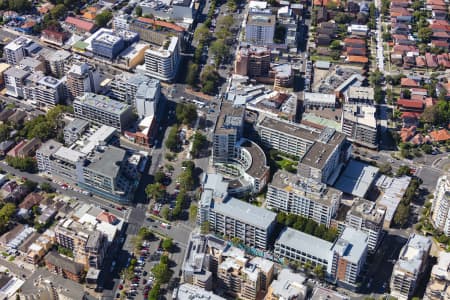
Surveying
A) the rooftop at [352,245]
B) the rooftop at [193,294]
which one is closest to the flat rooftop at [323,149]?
the rooftop at [352,245]

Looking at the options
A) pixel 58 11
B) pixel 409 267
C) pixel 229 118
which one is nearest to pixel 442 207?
pixel 409 267

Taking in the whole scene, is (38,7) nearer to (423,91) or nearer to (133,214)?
(133,214)

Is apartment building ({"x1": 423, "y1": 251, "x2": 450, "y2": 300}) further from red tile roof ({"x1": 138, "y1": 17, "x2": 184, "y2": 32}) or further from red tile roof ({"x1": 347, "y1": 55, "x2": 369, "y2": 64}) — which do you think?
red tile roof ({"x1": 138, "y1": 17, "x2": 184, "y2": 32})

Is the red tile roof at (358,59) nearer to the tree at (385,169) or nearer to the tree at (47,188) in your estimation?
the tree at (385,169)

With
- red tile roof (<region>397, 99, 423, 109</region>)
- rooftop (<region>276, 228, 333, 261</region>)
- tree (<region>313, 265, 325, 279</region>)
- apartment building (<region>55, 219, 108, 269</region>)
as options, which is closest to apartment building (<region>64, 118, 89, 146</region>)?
apartment building (<region>55, 219, 108, 269</region>)

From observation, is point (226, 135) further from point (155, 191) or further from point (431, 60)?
point (431, 60)

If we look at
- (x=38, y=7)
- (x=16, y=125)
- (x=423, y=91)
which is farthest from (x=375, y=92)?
(x=38, y=7)
